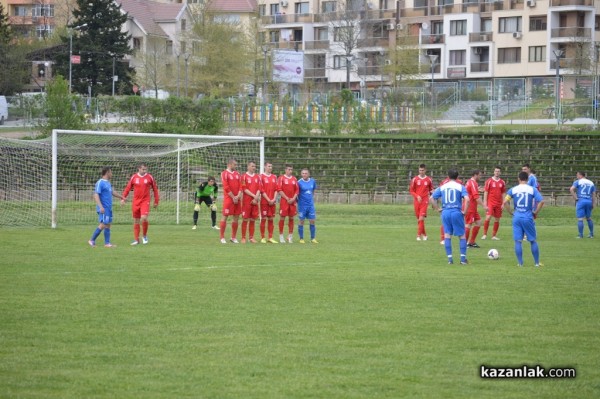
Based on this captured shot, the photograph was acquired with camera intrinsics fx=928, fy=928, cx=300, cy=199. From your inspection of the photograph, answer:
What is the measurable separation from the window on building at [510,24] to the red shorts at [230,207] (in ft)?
182

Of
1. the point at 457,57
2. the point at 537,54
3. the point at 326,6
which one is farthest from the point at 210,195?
the point at 326,6

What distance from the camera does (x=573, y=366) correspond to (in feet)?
31.3

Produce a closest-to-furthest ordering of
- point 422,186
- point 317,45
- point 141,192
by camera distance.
A: point 141,192 → point 422,186 → point 317,45

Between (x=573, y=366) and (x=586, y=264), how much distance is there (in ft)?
33.9

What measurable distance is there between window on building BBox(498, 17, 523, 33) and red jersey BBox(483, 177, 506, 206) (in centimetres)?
5103

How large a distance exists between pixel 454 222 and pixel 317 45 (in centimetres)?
6812

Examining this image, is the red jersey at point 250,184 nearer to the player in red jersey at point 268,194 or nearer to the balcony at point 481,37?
the player in red jersey at point 268,194

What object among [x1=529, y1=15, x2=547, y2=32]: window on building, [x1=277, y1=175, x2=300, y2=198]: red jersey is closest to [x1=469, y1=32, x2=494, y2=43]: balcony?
[x1=529, y1=15, x2=547, y2=32]: window on building

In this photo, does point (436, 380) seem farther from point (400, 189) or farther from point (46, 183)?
point (400, 189)

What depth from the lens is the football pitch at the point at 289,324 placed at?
8.84m

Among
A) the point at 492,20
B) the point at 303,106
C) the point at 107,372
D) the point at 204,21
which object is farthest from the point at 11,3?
the point at 107,372

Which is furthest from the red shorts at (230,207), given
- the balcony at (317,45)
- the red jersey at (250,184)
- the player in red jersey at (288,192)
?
the balcony at (317,45)

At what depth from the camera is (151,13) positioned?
92188 millimetres

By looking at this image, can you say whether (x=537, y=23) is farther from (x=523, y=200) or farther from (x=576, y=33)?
(x=523, y=200)
